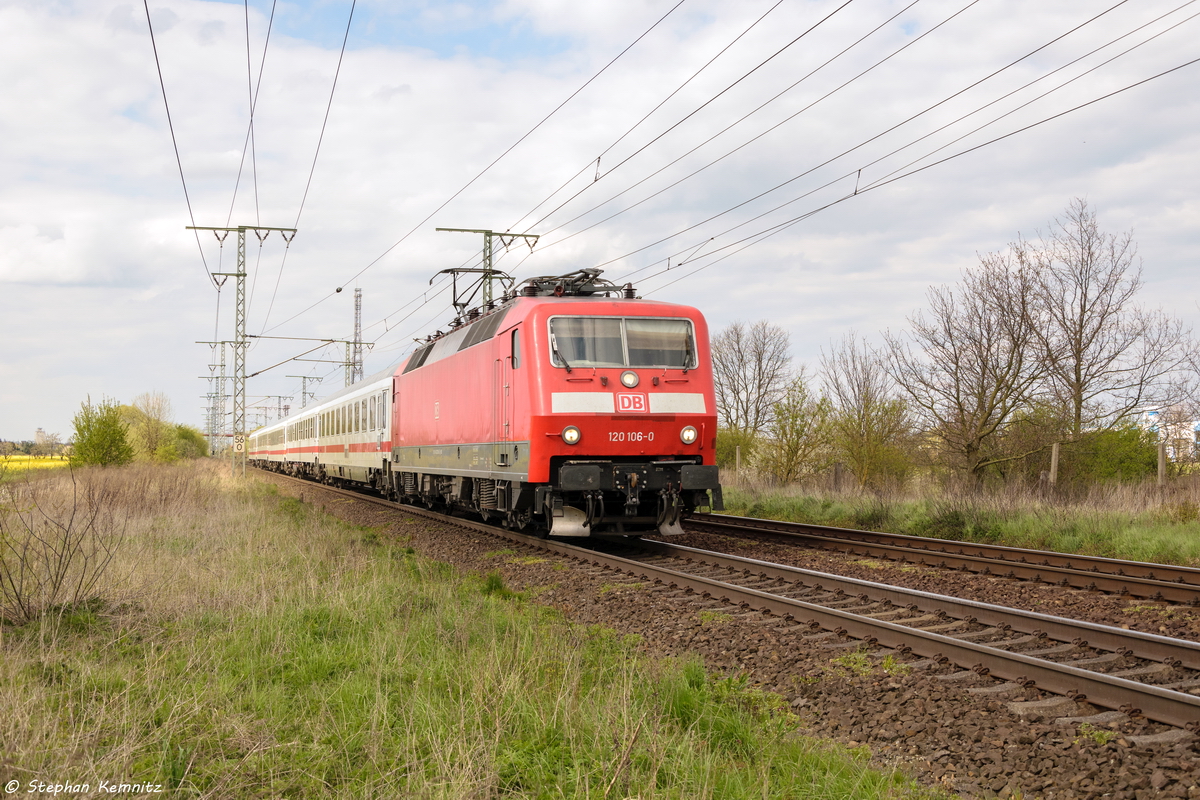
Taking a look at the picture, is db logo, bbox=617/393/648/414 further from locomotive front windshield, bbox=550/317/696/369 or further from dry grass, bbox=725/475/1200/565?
dry grass, bbox=725/475/1200/565

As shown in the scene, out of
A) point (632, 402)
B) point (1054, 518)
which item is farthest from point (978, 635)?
point (1054, 518)

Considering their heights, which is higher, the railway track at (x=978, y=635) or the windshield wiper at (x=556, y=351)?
the windshield wiper at (x=556, y=351)

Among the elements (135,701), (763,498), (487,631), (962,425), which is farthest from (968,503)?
(135,701)

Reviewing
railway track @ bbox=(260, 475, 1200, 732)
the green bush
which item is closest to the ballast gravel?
railway track @ bbox=(260, 475, 1200, 732)

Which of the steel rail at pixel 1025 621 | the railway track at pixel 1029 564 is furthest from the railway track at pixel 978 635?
the railway track at pixel 1029 564

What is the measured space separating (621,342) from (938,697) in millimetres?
7189

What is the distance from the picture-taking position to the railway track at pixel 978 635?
200 inches

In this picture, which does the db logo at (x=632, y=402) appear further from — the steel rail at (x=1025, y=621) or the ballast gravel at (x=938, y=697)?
the steel rail at (x=1025, y=621)

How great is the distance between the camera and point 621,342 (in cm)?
1170

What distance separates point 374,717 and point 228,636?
2630 millimetres

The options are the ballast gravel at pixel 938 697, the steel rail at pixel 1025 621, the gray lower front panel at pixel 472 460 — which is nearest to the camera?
the ballast gravel at pixel 938 697

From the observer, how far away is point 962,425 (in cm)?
2316

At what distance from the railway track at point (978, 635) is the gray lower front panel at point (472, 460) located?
2.43 metres

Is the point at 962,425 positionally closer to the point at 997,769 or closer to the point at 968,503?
the point at 968,503
